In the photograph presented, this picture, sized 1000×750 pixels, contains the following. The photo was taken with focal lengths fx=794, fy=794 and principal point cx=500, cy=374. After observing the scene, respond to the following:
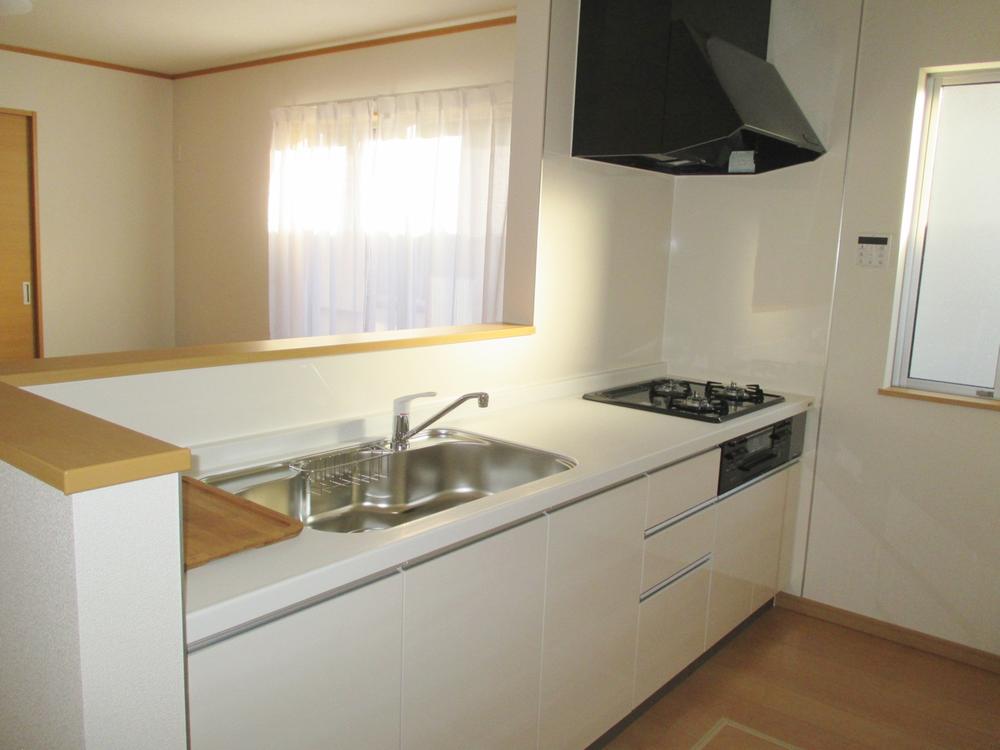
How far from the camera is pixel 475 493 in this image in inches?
87.2

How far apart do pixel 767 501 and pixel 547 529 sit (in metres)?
1.45

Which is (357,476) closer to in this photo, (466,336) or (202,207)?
(466,336)

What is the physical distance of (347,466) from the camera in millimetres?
2057

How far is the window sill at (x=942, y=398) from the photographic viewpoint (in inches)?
110

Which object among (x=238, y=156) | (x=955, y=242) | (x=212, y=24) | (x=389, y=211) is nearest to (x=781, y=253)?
(x=955, y=242)

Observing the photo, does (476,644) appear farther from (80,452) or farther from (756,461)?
(756,461)

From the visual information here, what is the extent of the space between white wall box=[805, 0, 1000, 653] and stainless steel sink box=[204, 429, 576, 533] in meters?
1.58

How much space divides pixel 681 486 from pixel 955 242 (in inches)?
59.9

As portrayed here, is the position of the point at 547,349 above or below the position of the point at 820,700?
above

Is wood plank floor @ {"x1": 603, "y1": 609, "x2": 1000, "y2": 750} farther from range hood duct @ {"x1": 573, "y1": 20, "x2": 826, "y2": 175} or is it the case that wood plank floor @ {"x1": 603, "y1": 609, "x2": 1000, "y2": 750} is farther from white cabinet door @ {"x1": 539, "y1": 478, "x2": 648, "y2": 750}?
range hood duct @ {"x1": 573, "y1": 20, "x2": 826, "y2": 175}

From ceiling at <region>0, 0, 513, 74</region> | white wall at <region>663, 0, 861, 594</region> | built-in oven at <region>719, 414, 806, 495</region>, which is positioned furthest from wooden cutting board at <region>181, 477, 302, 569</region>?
ceiling at <region>0, 0, 513, 74</region>

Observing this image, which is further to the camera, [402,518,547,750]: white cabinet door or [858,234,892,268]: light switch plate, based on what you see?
[858,234,892,268]: light switch plate

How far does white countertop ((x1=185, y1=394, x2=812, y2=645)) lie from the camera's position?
1208mm

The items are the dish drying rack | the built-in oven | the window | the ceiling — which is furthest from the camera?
the ceiling
